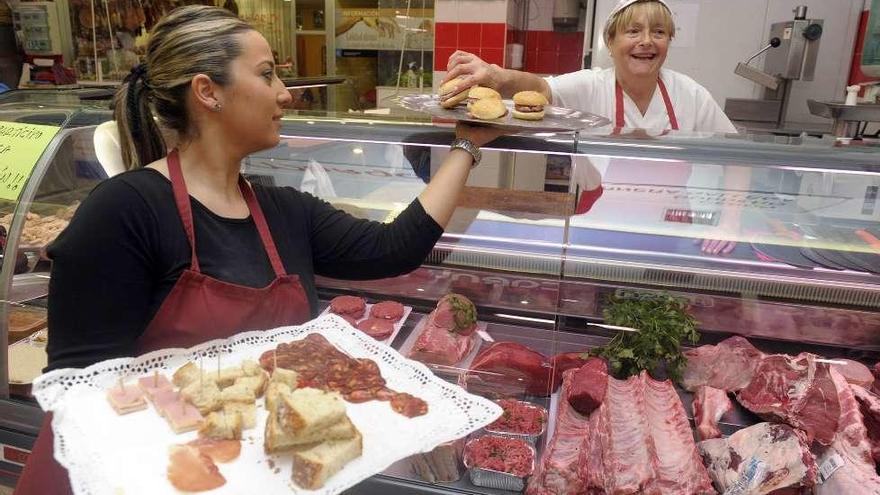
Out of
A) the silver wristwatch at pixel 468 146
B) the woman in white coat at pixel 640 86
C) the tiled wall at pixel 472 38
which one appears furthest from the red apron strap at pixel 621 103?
the tiled wall at pixel 472 38

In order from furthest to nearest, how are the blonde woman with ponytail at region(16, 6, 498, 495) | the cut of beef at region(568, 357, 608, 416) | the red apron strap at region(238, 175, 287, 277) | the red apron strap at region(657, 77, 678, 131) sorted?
the red apron strap at region(657, 77, 678, 131) < the cut of beef at region(568, 357, 608, 416) < the red apron strap at region(238, 175, 287, 277) < the blonde woman with ponytail at region(16, 6, 498, 495)

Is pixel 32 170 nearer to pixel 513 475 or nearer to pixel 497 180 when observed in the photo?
pixel 497 180

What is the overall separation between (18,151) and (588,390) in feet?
7.36

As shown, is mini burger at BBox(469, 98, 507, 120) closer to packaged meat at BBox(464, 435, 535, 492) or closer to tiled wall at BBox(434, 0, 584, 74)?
packaged meat at BBox(464, 435, 535, 492)

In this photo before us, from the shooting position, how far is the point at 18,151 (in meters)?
2.33

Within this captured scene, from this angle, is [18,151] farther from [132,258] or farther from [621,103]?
[621,103]

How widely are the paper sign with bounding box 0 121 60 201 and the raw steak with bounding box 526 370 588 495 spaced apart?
202 centimetres

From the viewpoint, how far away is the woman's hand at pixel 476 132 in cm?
195

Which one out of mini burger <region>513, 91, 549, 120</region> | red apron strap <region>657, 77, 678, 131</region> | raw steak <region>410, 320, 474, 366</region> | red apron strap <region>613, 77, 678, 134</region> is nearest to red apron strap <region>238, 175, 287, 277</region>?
raw steak <region>410, 320, 474, 366</region>

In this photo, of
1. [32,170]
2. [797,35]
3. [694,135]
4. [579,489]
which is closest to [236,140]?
[32,170]

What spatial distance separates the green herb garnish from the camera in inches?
81.8

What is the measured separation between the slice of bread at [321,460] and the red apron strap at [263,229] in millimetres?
636

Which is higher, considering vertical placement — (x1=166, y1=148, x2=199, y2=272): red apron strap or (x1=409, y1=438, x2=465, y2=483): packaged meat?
(x1=166, y1=148, x2=199, y2=272): red apron strap

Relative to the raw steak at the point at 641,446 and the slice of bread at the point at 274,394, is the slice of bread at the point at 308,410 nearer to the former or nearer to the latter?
the slice of bread at the point at 274,394
